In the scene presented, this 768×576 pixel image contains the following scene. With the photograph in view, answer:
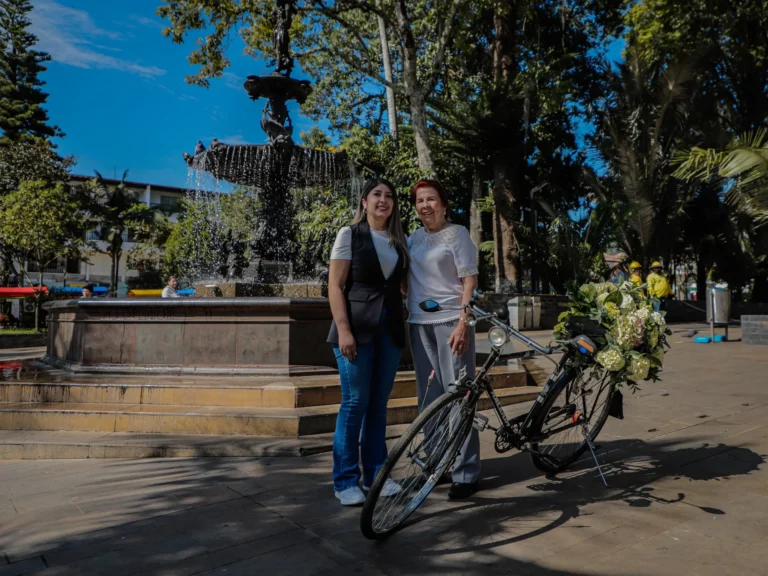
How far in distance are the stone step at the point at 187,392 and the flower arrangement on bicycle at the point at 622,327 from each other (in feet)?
7.90

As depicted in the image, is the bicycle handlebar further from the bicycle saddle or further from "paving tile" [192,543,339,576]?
"paving tile" [192,543,339,576]

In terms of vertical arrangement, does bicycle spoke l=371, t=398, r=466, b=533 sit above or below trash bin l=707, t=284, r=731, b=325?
below

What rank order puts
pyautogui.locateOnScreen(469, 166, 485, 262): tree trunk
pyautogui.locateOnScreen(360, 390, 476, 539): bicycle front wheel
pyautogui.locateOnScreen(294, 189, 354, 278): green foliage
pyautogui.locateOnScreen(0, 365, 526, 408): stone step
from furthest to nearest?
pyautogui.locateOnScreen(469, 166, 485, 262): tree trunk, pyautogui.locateOnScreen(294, 189, 354, 278): green foliage, pyautogui.locateOnScreen(0, 365, 526, 408): stone step, pyautogui.locateOnScreen(360, 390, 476, 539): bicycle front wheel

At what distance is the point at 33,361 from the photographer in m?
7.66

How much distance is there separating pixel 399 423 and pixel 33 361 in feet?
16.6

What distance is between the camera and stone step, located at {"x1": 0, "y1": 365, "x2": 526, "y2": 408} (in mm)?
5309

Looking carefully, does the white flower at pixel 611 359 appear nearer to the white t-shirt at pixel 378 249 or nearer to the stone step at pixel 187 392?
the white t-shirt at pixel 378 249

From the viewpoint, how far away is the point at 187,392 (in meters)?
5.38

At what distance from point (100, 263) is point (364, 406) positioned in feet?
188

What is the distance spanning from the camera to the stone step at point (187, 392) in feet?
17.4

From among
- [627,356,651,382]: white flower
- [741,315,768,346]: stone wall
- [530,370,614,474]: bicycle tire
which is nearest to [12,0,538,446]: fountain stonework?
[530,370,614,474]: bicycle tire

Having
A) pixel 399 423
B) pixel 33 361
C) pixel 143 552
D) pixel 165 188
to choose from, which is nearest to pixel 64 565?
pixel 143 552

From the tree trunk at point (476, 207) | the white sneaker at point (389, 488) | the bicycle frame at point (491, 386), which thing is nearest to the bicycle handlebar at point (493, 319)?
the bicycle frame at point (491, 386)

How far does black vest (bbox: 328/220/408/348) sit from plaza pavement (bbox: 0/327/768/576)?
97 centimetres
